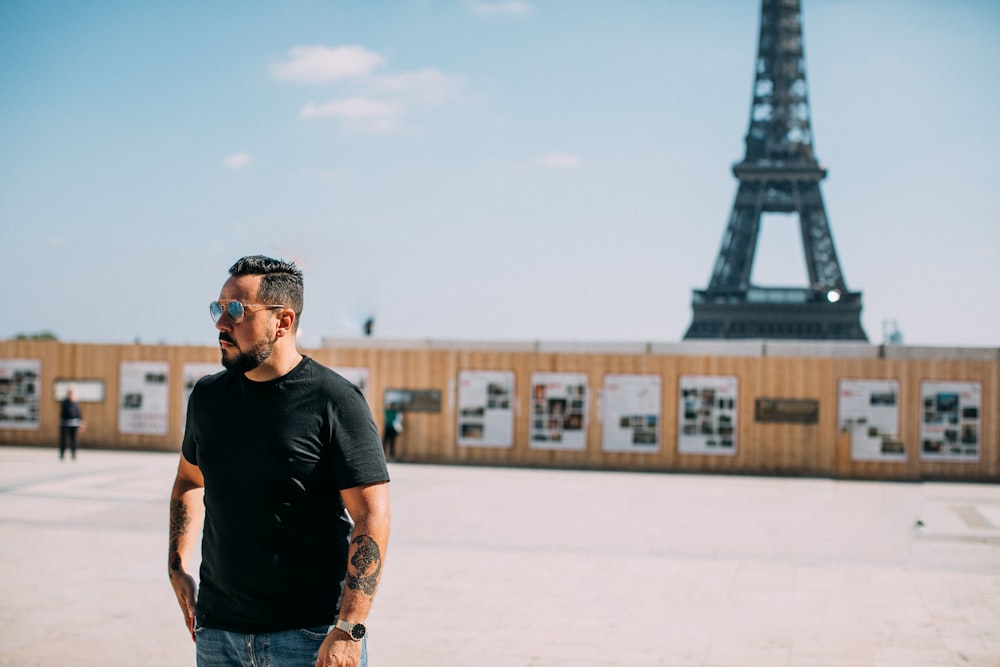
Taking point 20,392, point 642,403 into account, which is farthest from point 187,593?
point 20,392

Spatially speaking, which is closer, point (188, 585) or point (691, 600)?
point (188, 585)

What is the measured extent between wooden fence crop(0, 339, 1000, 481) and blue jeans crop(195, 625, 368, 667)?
14.1 m

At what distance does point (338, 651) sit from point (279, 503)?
0.41m

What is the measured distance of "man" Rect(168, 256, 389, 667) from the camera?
2.89m

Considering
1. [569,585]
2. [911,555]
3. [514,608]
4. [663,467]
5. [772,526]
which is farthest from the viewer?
[663,467]

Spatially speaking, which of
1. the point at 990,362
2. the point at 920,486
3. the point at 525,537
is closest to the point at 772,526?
the point at 525,537

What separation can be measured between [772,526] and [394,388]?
8.30 m

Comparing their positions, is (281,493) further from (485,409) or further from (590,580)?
(485,409)

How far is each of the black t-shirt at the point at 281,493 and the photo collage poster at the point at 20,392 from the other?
55.7ft

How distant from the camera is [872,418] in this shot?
1644 cm

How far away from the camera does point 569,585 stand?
7488mm

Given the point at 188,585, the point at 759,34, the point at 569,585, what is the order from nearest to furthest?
the point at 188,585 < the point at 569,585 < the point at 759,34

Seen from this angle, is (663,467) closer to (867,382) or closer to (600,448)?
(600,448)

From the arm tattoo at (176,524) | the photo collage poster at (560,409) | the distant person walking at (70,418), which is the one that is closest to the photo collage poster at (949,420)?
the photo collage poster at (560,409)
